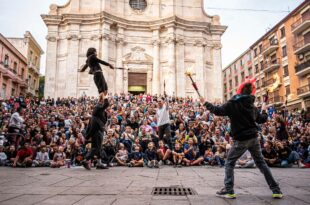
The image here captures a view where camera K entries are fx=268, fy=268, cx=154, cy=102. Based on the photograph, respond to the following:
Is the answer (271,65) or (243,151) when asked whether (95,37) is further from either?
(243,151)

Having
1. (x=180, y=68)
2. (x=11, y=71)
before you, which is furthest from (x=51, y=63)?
(x=180, y=68)

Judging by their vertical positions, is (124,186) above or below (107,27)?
below

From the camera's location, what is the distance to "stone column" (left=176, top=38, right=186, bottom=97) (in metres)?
30.5

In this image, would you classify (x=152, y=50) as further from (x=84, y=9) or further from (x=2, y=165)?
(x=2, y=165)

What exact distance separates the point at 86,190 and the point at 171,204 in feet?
5.09

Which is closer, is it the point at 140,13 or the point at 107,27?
the point at 107,27

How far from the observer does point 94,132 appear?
7.16 metres

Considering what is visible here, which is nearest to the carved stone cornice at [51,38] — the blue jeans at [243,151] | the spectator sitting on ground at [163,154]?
the spectator sitting on ground at [163,154]

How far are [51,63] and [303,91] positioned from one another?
28.9m

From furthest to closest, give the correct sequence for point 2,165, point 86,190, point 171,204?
1. point 2,165
2. point 86,190
3. point 171,204

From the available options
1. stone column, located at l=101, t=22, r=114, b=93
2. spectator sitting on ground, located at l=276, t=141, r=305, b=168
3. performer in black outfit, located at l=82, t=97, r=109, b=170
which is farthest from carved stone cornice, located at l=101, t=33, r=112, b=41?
performer in black outfit, located at l=82, t=97, r=109, b=170

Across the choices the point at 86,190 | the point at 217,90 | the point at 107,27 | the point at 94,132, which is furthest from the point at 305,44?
the point at 86,190

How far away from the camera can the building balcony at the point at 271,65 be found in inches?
1458

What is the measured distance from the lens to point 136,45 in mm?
31469
